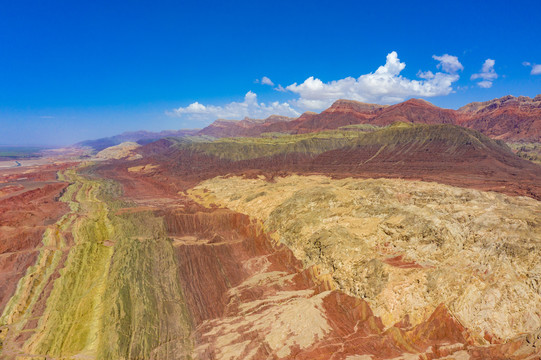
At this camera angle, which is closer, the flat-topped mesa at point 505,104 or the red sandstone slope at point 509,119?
the red sandstone slope at point 509,119

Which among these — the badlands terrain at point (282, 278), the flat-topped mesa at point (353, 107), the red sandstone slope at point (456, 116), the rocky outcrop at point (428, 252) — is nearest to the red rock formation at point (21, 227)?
the badlands terrain at point (282, 278)

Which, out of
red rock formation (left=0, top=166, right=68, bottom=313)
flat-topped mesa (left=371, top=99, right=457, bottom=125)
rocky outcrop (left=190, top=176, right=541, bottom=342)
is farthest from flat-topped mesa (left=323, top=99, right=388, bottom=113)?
red rock formation (left=0, top=166, right=68, bottom=313)

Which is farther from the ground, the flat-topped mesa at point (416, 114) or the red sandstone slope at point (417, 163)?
the flat-topped mesa at point (416, 114)

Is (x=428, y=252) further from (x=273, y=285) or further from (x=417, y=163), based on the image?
(x=417, y=163)

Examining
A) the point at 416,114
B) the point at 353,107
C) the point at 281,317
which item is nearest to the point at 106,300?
the point at 281,317

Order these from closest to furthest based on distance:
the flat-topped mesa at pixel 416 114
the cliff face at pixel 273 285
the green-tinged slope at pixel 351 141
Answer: the cliff face at pixel 273 285, the green-tinged slope at pixel 351 141, the flat-topped mesa at pixel 416 114

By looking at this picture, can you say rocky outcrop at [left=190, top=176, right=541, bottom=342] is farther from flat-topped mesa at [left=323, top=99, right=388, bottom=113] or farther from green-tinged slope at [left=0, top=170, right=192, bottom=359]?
flat-topped mesa at [left=323, top=99, right=388, bottom=113]

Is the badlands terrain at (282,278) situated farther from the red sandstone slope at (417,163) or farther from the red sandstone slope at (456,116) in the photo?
the red sandstone slope at (456,116)
